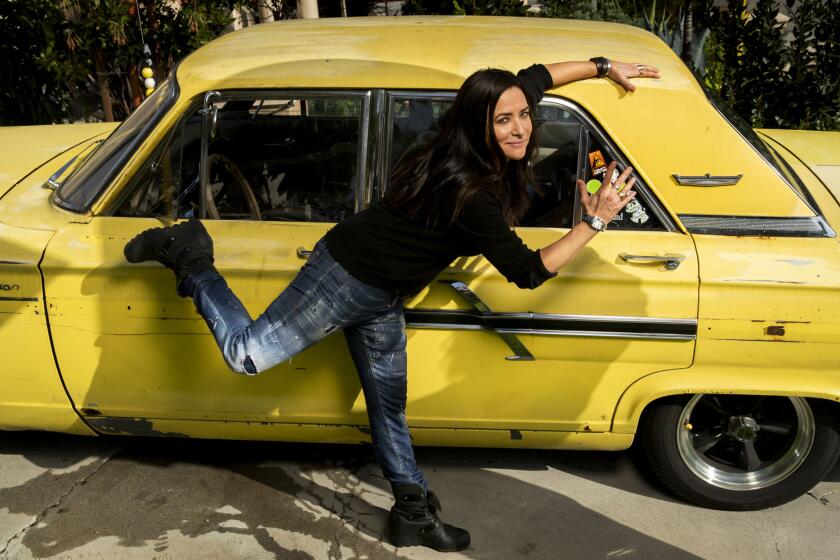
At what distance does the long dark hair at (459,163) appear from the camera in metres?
2.39

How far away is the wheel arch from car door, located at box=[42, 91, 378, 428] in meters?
1.15

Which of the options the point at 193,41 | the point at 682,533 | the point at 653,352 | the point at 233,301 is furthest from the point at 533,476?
the point at 193,41

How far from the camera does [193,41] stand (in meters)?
7.29

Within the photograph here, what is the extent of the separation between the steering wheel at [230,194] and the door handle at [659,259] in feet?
4.65

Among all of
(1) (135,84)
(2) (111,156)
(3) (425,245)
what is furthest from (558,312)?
(1) (135,84)

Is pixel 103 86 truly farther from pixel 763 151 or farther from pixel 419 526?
pixel 763 151

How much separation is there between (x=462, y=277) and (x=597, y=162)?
2.15 ft

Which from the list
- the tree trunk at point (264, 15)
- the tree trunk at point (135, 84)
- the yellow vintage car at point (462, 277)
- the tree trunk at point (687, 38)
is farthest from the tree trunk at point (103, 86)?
the tree trunk at point (687, 38)

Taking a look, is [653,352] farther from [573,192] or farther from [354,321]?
[354,321]

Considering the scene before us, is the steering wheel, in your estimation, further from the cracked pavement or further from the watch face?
the watch face

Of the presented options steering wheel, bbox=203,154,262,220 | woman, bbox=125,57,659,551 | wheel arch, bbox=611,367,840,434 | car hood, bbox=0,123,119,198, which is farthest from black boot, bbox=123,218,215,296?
wheel arch, bbox=611,367,840,434

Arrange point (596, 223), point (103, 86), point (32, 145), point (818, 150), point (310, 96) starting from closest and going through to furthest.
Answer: point (596, 223) → point (310, 96) → point (818, 150) → point (32, 145) → point (103, 86)

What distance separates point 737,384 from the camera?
2.83 metres

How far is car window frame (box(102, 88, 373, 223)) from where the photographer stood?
9.44ft
